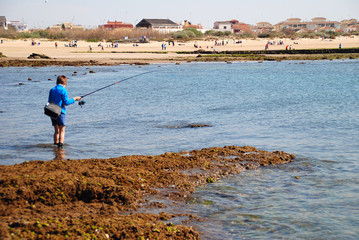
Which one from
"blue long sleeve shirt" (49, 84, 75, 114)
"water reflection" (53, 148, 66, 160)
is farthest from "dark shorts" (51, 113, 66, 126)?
"water reflection" (53, 148, 66, 160)

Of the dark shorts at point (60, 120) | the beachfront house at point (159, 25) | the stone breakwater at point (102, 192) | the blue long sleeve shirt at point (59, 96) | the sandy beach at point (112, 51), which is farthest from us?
the beachfront house at point (159, 25)

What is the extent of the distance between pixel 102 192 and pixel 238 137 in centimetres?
740

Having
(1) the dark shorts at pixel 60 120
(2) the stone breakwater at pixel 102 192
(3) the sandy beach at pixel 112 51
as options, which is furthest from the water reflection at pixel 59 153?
(3) the sandy beach at pixel 112 51

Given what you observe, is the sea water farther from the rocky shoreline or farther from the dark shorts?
the rocky shoreline

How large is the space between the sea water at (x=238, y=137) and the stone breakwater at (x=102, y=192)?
1.79 feet

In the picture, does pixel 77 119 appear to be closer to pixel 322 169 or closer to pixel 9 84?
pixel 322 169

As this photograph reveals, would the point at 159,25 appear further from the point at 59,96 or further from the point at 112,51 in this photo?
the point at 59,96

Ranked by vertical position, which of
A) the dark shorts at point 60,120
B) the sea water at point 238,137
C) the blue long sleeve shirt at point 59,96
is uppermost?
the blue long sleeve shirt at point 59,96

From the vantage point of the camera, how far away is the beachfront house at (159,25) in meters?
136

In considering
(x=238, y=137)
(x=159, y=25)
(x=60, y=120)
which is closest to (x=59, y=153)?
(x=60, y=120)

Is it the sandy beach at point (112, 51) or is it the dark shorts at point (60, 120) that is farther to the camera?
the sandy beach at point (112, 51)

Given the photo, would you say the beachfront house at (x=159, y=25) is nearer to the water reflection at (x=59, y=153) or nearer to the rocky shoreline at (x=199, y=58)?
the rocky shoreline at (x=199, y=58)

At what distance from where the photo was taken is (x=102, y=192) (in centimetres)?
756

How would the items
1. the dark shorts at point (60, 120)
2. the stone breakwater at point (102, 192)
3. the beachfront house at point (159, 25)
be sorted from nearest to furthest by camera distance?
the stone breakwater at point (102, 192) < the dark shorts at point (60, 120) < the beachfront house at point (159, 25)
